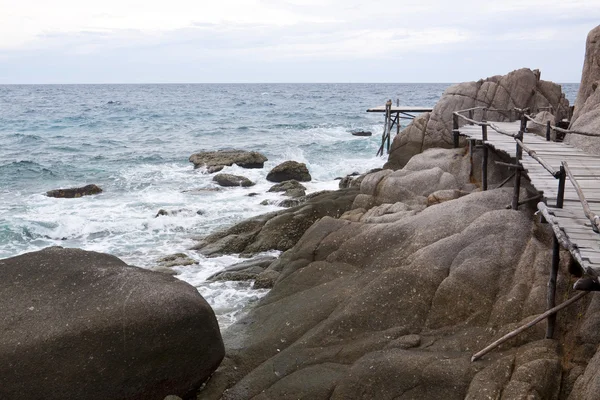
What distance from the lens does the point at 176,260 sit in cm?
1555

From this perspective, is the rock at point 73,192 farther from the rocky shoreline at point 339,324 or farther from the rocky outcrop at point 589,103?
the rocky outcrop at point 589,103

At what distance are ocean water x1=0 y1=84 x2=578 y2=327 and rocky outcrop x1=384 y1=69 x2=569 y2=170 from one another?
4.95 m

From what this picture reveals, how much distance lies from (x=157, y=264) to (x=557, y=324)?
10541mm

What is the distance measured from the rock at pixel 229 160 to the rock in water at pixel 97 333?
22221 mm

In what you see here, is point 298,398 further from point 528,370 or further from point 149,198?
point 149,198

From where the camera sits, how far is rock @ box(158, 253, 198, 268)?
15312 millimetres

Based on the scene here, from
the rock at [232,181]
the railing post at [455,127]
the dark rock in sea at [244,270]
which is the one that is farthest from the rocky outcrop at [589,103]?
the rock at [232,181]

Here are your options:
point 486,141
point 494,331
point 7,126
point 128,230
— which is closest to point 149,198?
point 128,230

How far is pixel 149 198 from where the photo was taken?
2488cm

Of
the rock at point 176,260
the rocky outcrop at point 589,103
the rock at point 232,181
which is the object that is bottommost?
the rock at point 176,260

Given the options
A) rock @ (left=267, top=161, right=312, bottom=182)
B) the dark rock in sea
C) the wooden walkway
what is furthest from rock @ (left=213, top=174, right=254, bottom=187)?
the wooden walkway

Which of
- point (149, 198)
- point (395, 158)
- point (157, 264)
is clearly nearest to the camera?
point (157, 264)

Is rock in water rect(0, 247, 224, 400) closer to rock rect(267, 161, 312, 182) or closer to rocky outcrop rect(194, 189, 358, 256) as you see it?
rocky outcrop rect(194, 189, 358, 256)

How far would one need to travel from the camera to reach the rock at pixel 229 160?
102 ft
